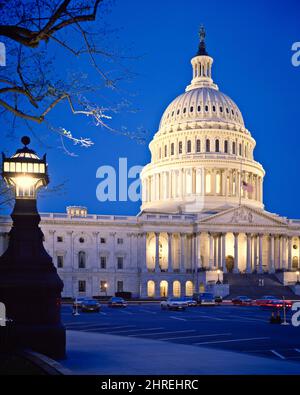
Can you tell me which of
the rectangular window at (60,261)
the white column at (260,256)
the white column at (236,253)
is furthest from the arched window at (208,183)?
the rectangular window at (60,261)

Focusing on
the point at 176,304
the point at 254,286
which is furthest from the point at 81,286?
the point at 176,304

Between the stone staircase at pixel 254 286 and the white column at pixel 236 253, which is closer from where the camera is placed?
the stone staircase at pixel 254 286

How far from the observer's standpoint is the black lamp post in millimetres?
18062

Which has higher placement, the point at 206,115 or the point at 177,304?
the point at 206,115

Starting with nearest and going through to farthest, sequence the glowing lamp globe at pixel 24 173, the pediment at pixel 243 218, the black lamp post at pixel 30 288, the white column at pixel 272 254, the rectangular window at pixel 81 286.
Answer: the black lamp post at pixel 30 288
the glowing lamp globe at pixel 24 173
the rectangular window at pixel 81 286
the pediment at pixel 243 218
the white column at pixel 272 254

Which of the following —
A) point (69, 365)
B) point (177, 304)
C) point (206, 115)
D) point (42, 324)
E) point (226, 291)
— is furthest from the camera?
point (206, 115)

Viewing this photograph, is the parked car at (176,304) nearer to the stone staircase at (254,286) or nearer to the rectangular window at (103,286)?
the stone staircase at (254,286)

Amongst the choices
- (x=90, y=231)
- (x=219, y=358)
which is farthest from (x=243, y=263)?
(x=219, y=358)

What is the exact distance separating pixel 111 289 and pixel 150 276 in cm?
707

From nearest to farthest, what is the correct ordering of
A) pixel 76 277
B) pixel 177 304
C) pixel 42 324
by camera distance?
pixel 42 324, pixel 177 304, pixel 76 277

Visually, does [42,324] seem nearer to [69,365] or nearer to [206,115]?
[69,365]

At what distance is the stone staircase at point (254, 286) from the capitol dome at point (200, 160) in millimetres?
18436

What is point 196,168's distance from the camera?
130000 millimetres

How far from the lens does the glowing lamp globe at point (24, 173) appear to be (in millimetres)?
19250
